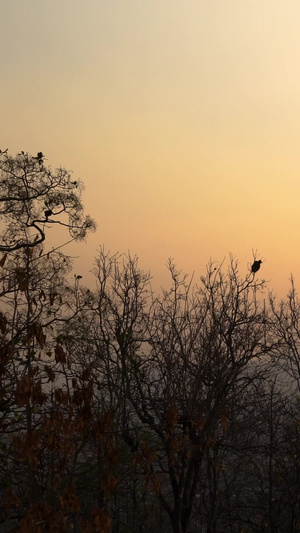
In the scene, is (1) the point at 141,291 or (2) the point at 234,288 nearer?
(2) the point at 234,288

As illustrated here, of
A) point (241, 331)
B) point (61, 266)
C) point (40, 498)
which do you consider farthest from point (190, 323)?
point (40, 498)

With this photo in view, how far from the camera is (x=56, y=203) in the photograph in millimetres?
19500

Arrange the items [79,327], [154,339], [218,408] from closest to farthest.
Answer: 1. [218,408]
2. [154,339]
3. [79,327]

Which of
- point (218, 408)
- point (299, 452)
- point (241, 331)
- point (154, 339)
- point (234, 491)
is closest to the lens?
point (218, 408)

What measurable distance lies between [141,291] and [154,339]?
1540 millimetres

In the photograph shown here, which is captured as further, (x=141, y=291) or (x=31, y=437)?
(x=141, y=291)

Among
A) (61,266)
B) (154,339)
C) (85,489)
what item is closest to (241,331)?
(154,339)

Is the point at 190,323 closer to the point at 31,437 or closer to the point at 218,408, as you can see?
the point at 218,408

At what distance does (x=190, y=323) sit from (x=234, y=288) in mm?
1661

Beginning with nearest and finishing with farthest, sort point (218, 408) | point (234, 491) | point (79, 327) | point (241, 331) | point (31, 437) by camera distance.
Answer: point (31, 437)
point (218, 408)
point (241, 331)
point (79, 327)
point (234, 491)

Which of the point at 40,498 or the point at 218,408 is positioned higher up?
the point at 218,408

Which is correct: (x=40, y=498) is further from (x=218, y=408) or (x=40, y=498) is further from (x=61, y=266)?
(x=61, y=266)

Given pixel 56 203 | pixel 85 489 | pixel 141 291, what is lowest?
pixel 85 489

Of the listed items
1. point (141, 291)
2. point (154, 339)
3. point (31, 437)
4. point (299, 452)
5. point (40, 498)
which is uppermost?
point (141, 291)
